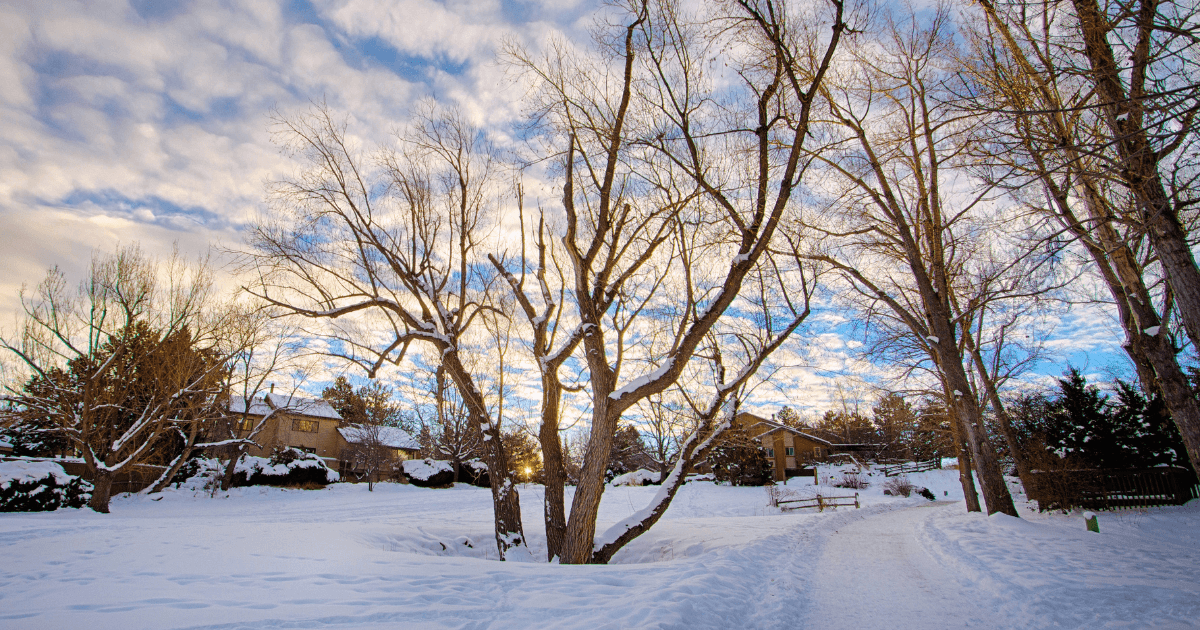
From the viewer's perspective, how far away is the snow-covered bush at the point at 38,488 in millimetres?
14781

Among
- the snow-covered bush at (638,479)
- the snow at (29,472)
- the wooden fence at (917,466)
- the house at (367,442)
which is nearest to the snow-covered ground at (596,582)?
the snow at (29,472)

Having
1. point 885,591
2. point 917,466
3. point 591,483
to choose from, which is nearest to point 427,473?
point 591,483

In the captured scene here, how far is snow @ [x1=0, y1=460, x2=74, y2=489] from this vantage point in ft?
49.1

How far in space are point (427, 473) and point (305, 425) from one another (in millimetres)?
19445

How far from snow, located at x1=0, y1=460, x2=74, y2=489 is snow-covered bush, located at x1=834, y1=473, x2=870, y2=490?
33990 mm

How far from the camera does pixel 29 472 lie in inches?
606

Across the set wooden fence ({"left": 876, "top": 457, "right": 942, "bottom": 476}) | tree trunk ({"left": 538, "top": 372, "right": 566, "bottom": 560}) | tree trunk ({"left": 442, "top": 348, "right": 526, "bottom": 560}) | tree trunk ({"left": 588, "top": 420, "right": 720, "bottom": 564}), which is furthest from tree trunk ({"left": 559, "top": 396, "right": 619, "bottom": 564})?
wooden fence ({"left": 876, "top": 457, "right": 942, "bottom": 476})

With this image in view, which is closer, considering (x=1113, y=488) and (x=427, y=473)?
(x=1113, y=488)

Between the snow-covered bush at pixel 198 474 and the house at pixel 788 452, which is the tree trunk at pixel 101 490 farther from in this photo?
the house at pixel 788 452

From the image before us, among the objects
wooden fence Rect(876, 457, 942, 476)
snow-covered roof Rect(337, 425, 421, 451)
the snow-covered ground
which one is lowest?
wooden fence Rect(876, 457, 942, 476)

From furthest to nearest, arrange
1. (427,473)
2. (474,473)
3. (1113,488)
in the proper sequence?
(474,473) → (427,473) → (1113,488)

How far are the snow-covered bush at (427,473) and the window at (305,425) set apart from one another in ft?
56.5

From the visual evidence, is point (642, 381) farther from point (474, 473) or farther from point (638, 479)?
point (474, 473)

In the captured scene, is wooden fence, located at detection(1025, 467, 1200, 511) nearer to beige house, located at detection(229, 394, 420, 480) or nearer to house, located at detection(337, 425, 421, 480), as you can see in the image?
house, located at detection(337, 425, 421, 480)
